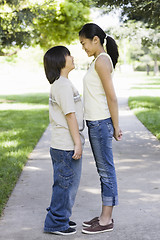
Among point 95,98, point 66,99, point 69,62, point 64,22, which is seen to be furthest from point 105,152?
point 64,22

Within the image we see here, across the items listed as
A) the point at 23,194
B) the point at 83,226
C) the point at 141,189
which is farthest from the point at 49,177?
the point at 83,226

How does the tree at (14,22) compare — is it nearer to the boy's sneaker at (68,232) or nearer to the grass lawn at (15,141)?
the grass lawn at (15,141)

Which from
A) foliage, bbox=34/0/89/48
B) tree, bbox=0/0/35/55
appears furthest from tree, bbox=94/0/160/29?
foliage, bbox=34/0/89/48

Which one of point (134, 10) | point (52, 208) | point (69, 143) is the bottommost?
point (52, 208)

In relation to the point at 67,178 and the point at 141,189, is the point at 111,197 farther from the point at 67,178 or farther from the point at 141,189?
the point at 141,189

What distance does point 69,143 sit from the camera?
3430 millimetres

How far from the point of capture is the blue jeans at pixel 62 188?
3.46m

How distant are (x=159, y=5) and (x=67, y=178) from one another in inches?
225

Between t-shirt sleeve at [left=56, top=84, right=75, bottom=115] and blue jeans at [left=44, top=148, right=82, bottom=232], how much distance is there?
0.36 metres

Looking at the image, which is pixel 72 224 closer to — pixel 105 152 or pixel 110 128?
pixel 105 152

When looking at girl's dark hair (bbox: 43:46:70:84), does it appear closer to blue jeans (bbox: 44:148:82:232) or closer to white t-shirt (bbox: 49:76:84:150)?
white t-shirt (bbox: 49:76:84:150)

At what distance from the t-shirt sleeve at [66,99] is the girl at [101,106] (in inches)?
7.7

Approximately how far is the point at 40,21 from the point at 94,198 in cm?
1521

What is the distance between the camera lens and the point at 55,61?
3.48 meters
